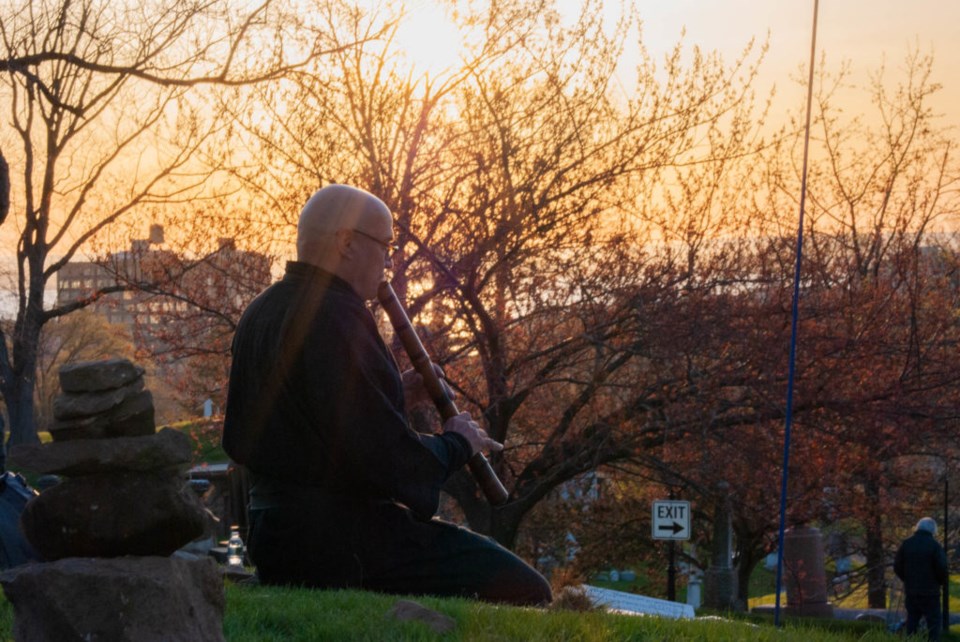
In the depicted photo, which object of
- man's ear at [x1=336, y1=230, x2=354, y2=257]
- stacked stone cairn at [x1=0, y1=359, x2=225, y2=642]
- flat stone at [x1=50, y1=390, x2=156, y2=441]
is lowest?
stacked stone cairn at [x1=0, y1=359, x2=225, y2=642]

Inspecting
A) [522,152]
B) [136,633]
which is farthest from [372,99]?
[136,633]

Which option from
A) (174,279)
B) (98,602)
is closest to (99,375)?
(98,602)

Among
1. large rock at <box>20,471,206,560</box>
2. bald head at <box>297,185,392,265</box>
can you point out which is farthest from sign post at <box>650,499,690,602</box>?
large rock at <box>20,471,206,560</box>

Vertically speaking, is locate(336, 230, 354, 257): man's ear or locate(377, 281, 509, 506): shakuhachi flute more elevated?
locate(336, 230, 354, 257): man's ear

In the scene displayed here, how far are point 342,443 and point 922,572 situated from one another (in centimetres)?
1497

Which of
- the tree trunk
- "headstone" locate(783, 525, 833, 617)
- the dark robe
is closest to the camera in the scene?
the dark robe

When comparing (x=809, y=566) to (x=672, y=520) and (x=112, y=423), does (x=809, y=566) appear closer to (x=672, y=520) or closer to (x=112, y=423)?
(x=672, y=520)

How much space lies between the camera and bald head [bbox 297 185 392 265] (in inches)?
189

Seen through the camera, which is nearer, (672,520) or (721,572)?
(672,520)

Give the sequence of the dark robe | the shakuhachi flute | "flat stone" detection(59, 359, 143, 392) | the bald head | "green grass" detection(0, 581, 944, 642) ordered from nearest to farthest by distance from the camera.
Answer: "flat stone" detection(59, 359, 143, 392)
"green grass" detection(0, 581, 944, 642)
the dark robe
the bald head
the shakuhachi flute

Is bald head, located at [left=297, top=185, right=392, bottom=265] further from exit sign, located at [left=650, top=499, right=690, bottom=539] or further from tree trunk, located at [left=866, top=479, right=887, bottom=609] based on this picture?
exit sign, located at [left=650, top=499, right=690, bottom=539]

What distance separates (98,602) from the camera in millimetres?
3303

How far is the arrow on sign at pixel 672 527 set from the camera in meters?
22.4

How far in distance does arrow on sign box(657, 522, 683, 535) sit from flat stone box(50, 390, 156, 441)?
19.6m
